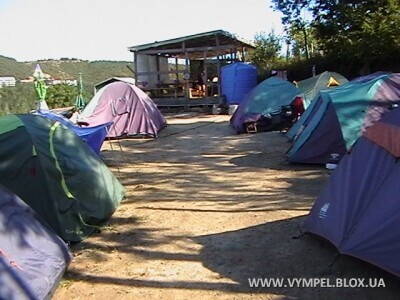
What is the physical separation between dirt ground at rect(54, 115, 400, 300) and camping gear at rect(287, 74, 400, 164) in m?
0.37

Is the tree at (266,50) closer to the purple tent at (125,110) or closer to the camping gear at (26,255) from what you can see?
the purple tent at (125,110)

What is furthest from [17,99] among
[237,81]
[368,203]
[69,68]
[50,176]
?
[69,68]

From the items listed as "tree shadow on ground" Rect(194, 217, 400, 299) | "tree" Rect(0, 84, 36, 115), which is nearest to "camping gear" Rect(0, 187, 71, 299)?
"tree shadow on ground" Rect(194, 217, 400, 299)

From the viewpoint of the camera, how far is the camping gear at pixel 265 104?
12.5 m

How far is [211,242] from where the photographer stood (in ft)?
15.5

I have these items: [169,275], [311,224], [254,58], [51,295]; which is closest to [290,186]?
[311,224]

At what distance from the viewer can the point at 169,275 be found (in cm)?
404

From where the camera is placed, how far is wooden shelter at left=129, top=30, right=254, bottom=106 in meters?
20.5

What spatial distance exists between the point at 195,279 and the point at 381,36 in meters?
14.1

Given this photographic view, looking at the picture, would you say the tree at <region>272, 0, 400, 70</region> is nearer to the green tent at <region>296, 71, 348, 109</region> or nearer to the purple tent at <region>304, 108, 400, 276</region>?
the green tent at <region>296, 71, 348, 109</region>

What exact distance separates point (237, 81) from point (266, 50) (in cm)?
1017

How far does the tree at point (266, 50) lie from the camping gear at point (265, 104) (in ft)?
46.8

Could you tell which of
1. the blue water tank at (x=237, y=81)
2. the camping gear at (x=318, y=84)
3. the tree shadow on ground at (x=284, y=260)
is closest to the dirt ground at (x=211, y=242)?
the tree shadow on ground at (x=284, y=260)

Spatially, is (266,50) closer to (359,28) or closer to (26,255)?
(359,28)
